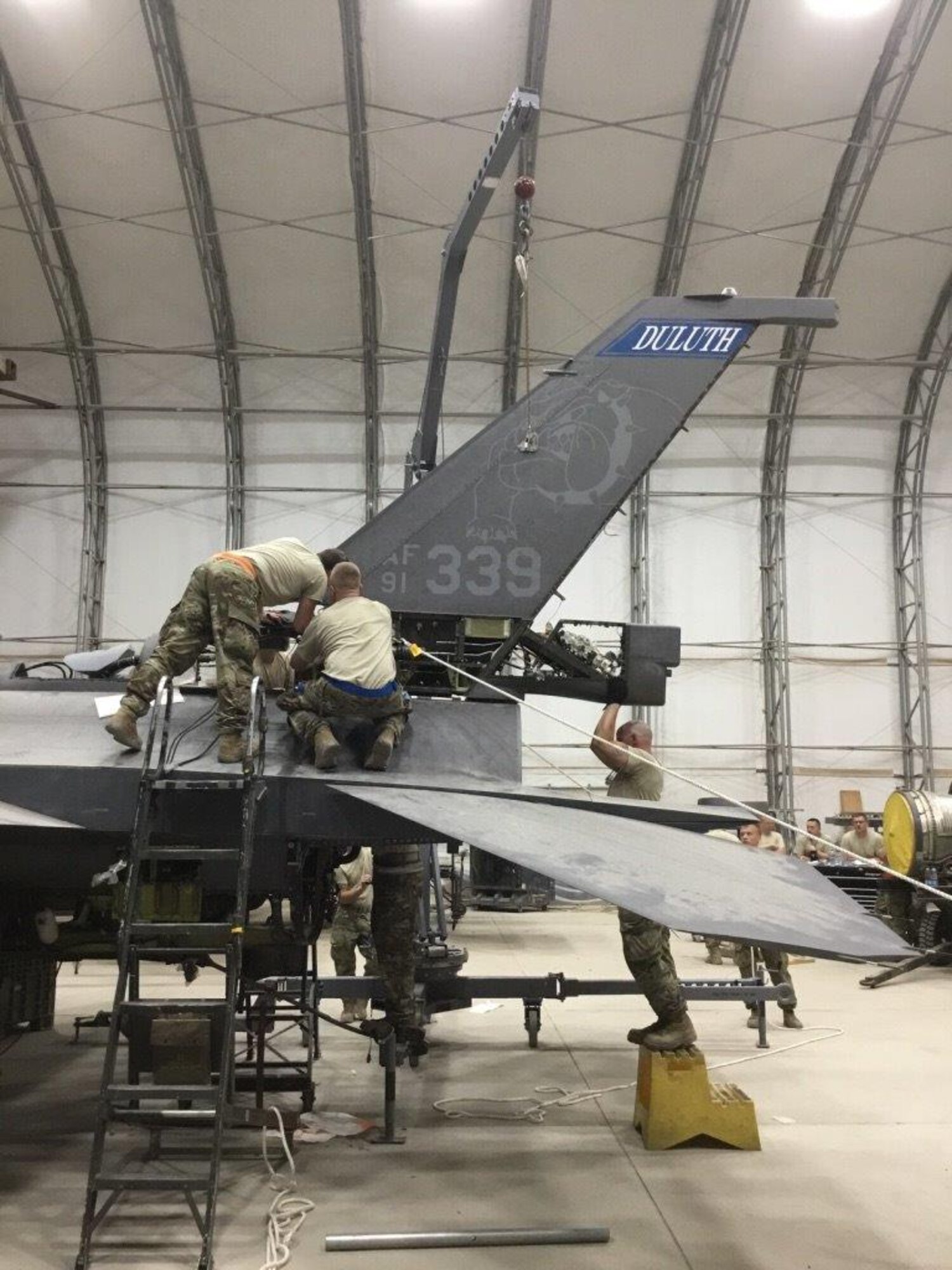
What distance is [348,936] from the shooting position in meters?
8.32

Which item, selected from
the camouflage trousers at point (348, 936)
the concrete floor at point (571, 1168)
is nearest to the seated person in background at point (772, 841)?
the concrete floor at point (571, 1168)

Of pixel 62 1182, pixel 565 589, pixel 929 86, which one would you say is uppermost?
pixel 929 86

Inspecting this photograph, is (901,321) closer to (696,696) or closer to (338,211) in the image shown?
(696,696)

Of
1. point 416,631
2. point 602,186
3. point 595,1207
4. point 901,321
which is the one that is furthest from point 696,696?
point 595,1207

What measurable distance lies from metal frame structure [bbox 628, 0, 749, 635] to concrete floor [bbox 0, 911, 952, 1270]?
7.98m

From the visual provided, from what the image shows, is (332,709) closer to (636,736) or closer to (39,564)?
(636,736)

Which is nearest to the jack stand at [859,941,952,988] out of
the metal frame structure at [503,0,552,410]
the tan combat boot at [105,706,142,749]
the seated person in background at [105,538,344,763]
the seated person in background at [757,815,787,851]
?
the seated person in background at [757,815,787,851]

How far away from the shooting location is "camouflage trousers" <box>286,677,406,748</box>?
200 inches

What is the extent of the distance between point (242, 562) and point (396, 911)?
223 centimetres

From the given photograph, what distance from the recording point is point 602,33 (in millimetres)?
15031

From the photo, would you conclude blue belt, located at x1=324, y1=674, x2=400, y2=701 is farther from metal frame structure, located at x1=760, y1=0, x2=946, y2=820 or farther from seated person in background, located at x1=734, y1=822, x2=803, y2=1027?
metal frame structure, located at x1=760, y1=0, x2=946, y2=820

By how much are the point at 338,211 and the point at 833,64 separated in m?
8.10

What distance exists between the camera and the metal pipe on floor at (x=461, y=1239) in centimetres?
394

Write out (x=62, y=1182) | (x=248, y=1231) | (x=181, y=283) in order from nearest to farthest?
(x=248, y=1231), (x=62, y=1182), (x=181, y=283)
